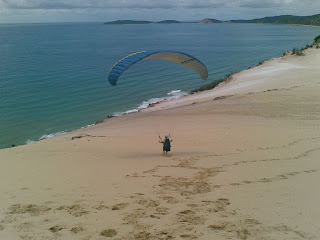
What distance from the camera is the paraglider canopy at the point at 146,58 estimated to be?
12.4 meters

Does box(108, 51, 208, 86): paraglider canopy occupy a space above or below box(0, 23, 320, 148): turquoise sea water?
above

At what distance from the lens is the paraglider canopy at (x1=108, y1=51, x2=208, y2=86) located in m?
12.4

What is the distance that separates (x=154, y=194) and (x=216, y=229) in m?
2.05

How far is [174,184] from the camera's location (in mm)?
7988

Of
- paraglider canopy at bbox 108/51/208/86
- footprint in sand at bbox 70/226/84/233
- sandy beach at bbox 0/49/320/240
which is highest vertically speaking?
paraglider canopy at bbox 108/51/208/86

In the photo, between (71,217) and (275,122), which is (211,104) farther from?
(71,217)

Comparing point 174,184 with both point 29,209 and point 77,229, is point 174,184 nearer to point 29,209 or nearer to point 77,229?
point 77,229

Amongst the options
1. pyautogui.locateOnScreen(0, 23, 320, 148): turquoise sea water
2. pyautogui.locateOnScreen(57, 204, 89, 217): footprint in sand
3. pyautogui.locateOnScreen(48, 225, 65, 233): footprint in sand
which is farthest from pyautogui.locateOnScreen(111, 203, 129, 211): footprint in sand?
pyautogui.locateOnScreen(0, 23, 320, 148): turquoise sea water

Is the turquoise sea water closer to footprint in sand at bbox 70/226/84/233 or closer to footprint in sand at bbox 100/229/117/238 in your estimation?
footprint in sand at bbox 70/226/84/233

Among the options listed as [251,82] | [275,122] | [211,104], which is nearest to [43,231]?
[275,122]

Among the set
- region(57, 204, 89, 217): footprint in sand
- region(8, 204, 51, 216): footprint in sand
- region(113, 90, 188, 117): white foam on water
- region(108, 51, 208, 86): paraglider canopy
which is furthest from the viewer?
region(113, 90, 188, 117): white foam on water

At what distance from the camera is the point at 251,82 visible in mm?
27703

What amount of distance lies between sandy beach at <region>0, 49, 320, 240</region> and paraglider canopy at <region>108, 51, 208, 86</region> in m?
2.95

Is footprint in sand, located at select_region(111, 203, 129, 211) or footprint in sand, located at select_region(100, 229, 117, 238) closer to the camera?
footprint in sand, located at select_region(100, 229, 117, 238)
